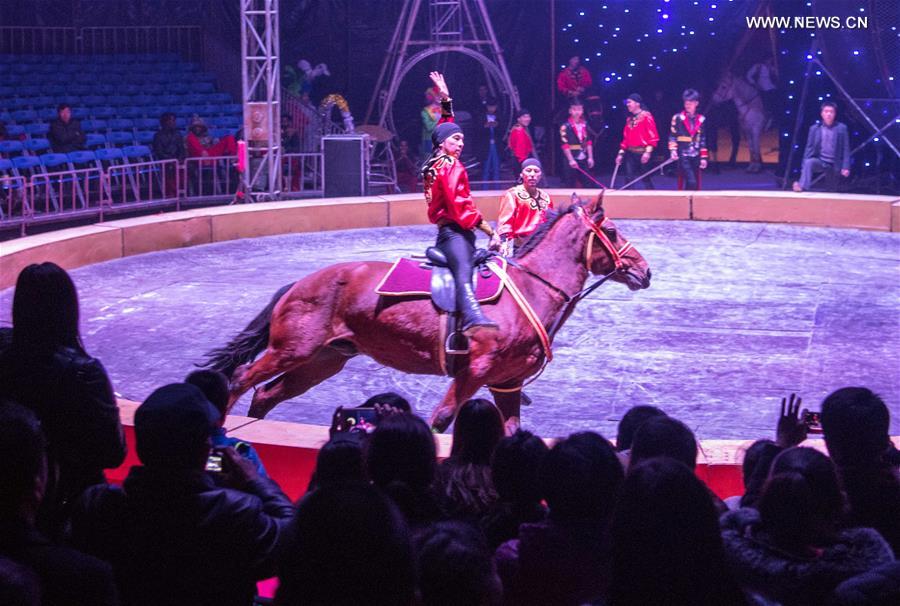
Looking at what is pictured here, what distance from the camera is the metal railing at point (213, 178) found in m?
21.0

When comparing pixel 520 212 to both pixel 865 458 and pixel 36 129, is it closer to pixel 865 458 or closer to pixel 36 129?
pixel 865 458

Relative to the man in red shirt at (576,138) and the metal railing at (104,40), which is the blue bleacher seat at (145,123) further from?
the man in red shirt at (576,138)

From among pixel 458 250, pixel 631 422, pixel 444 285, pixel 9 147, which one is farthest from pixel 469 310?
pixel 9 147

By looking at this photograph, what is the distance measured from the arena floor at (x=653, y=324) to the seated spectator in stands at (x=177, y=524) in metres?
5.52

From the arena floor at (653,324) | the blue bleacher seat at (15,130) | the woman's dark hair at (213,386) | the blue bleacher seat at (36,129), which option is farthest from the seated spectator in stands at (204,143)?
the woman's dark hair at (213,386)

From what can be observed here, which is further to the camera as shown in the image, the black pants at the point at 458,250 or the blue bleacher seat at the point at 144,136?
the blue bleacher seat at the point at 144,136

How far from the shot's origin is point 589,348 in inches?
461

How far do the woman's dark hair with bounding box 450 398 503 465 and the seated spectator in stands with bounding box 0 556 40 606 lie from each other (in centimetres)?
196

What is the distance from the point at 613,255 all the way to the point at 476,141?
1713 centimetres

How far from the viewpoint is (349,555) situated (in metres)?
2.84

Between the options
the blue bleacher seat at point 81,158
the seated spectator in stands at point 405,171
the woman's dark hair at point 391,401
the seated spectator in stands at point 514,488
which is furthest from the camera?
the seated spectator in stands at point 405,171

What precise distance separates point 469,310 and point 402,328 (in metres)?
0.54

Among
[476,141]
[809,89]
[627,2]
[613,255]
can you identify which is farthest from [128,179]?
[613,255]

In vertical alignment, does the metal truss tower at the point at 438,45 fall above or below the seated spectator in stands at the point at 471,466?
above
